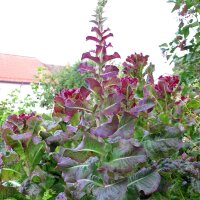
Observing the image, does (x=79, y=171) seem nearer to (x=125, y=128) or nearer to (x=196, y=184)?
(x=125, y=128)

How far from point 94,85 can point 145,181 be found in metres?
0.25

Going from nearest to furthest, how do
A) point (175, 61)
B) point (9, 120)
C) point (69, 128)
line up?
1. point (69, 128)
2. point (9, 120)
3. point (175, 61)

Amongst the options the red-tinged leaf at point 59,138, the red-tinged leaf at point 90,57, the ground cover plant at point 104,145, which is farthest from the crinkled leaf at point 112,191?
the red-tinged leaf at point 90,57

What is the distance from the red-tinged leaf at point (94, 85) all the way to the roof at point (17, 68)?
90.2 feet

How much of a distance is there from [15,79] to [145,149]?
28.7 m

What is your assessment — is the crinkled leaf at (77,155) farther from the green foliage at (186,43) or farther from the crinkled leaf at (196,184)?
the green foliage at (186,43)

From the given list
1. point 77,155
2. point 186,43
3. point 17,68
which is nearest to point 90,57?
point 77,155

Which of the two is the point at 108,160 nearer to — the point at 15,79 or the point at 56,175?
the point at 56,175

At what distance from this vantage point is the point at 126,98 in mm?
940

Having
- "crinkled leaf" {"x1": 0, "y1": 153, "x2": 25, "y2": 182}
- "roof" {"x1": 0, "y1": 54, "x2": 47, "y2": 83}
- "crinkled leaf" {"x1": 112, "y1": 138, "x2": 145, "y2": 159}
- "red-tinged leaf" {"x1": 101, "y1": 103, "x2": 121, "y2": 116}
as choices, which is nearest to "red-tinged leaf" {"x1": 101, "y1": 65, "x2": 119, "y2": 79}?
"red-tinged leaf" {"x1": 101, "y1": 103, "x2": 121, "y2": 116}

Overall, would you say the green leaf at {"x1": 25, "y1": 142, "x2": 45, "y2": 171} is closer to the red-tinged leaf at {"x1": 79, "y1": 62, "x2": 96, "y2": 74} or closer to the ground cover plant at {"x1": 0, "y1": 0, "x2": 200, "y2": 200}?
the ground cover plant at {"x1": 0, "y1": 0, "x2": 200, "y2": 200}

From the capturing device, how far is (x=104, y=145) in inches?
29.8

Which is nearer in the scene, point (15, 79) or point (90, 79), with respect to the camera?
point (90, 79)

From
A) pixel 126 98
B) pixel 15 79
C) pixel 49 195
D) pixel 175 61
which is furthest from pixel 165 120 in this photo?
pixel 15 79
